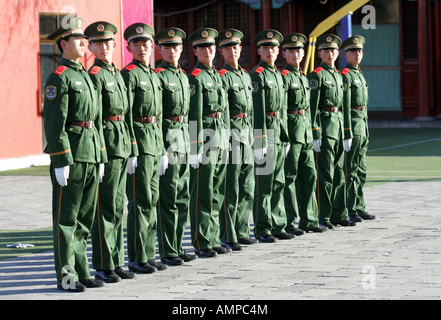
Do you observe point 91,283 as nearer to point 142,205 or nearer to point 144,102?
point 142,205

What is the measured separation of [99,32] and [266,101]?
2432 mm

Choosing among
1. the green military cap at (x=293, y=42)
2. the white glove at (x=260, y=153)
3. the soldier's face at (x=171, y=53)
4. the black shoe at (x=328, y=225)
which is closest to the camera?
the soldier's face at (x=171, y=53)

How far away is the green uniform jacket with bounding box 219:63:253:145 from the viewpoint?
9602 millimetres

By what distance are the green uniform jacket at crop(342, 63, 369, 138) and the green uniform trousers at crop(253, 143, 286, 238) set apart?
144cm

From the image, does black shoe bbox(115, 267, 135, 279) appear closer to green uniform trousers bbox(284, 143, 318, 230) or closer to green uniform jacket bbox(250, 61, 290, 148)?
green uniform jacket bbox(250, 61, 290, 148)

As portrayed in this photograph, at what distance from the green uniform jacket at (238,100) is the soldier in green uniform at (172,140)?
0.78m

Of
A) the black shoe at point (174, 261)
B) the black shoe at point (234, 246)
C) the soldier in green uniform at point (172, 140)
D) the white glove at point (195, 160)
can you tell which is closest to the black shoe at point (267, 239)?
the black shoe at point (234, 246)

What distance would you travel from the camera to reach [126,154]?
8.15 meters

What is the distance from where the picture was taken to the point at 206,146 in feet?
30.5

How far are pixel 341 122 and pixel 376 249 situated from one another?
2137mm

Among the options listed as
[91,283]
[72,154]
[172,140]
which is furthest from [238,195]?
[72,154]

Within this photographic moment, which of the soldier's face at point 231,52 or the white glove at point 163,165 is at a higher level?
the soldier's face at point 231,52

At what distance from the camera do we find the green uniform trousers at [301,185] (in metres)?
10.5

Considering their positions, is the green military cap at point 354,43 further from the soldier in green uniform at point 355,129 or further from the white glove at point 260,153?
the white glove at point 260,153
